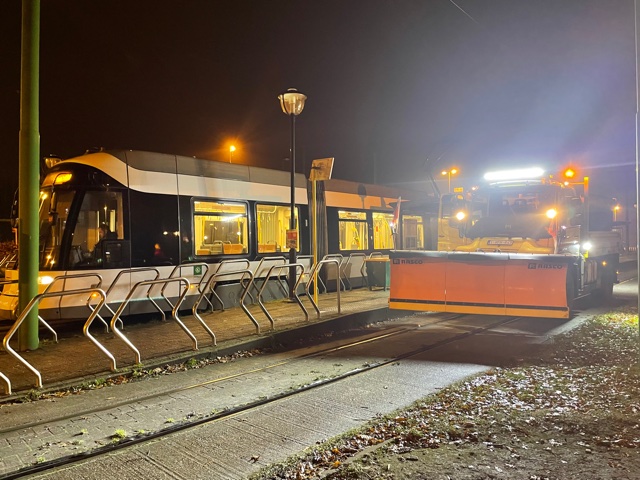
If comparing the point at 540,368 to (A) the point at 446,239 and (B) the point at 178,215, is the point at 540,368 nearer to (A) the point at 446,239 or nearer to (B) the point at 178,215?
(A) the point at 446,239

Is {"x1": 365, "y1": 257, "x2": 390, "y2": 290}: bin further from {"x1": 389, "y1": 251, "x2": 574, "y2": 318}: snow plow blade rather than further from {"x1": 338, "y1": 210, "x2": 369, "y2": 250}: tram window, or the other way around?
{"x1": 389, "y1": 251, "x2": 574, "y2": 318}: snow plow blade

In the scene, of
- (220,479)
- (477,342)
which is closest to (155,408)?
(220,479)

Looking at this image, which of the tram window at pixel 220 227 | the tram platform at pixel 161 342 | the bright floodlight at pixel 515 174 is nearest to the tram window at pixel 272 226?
the tram window at pixel 220 227

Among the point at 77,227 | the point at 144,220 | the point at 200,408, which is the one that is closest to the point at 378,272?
the point at 144,220

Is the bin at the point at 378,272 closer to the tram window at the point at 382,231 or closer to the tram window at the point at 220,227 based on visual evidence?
the tram window at the point at 382,231

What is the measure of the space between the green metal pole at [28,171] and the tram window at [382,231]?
11533 millimetres

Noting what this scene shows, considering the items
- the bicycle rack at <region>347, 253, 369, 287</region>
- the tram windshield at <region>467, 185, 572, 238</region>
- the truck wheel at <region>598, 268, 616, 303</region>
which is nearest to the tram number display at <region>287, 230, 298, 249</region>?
the tram windshield at <region>467, 185, 572, 238</region>

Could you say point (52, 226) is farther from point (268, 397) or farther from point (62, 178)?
point (268, 397)

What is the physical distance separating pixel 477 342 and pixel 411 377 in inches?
112

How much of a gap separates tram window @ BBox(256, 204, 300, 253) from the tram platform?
1594 millimetres

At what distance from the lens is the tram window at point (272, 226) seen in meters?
13.6

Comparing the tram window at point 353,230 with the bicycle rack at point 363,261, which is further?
the bicycle rack at point 363,261

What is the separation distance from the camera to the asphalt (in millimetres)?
4340

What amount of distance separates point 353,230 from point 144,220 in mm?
7748
